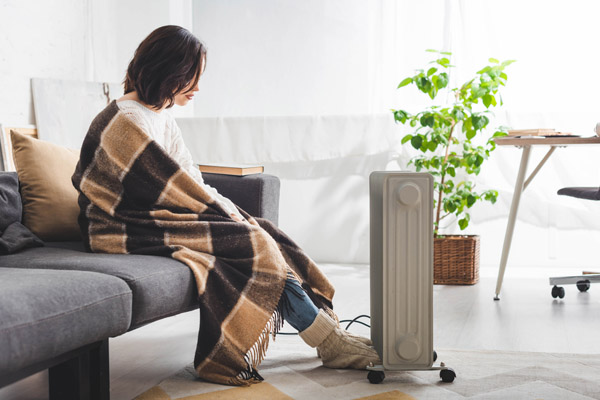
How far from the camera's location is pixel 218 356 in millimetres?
1688

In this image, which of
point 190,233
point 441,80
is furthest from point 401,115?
point 190,233

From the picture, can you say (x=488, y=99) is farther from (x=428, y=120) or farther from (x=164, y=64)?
(x=164, y=64)

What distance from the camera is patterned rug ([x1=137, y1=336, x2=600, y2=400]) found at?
1624mm

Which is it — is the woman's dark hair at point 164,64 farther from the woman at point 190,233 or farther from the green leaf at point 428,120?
the green leaf at point 428,120

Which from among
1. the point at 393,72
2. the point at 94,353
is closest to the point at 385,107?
the point at 393,72

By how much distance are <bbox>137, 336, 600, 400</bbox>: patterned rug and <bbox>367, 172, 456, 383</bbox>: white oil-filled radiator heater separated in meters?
0.06

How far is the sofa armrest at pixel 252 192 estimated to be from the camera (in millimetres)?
2236

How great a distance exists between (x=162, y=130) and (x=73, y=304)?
874 mm

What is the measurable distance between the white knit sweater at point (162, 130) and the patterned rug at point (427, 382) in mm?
488

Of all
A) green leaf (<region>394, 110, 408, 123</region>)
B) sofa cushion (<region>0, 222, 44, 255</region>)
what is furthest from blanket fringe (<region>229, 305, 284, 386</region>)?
green leaf (<region>394, 110, 408, 123</region>)

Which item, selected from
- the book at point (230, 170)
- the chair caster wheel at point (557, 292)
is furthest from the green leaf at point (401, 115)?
the book at point (230, 170)

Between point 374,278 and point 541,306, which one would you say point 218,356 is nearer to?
point 374,278

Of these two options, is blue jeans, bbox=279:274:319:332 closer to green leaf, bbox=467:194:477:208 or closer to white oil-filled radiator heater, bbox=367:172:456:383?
white oil-filled radiator heater, bbox=367:172:456:383

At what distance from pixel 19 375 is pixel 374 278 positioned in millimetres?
982
